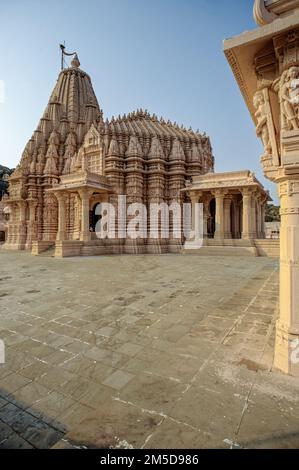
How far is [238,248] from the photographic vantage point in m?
17.1

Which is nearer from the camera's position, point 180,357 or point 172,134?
point 180,357

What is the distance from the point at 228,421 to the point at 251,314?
2902mm

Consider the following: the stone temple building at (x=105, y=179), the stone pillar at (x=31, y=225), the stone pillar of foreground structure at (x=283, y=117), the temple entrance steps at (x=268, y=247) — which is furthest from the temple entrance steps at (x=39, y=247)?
the stone pillar of foreground structure at (x=283, y=117)

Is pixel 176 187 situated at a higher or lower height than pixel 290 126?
higher

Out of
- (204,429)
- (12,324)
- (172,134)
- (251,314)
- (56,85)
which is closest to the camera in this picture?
(204,429)

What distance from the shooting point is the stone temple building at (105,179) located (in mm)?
18562

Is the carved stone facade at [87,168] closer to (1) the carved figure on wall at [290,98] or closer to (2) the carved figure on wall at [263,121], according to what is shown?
(2) the carved figure on wall at [263,121]

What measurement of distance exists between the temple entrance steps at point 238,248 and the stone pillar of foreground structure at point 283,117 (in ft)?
47.5

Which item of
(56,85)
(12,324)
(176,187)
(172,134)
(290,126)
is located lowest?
(12,324)

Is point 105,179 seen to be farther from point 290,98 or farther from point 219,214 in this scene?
point 290,98

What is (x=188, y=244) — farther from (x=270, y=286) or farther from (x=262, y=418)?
(x=262, y=418)

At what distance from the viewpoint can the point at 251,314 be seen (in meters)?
4.57

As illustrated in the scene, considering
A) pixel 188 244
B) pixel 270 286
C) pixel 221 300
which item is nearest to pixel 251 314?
pixel 221 300

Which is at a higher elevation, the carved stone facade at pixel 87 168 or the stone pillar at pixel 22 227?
the carved stone facade at pixel 87 168
